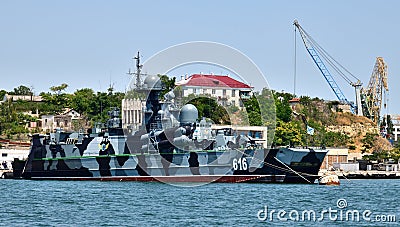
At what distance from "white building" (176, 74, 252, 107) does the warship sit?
36.4 metres

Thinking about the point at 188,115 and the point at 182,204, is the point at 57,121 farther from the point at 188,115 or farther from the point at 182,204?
the point at 182,204

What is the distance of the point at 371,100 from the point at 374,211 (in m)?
90.5

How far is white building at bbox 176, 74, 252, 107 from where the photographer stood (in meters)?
106

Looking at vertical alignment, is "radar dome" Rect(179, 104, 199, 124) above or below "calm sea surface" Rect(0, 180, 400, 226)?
above

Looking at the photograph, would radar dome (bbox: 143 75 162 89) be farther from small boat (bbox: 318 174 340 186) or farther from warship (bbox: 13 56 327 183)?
small boat (bbox: 318 174 340 186)

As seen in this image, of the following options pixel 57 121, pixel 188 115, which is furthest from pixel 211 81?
pixel 188 115

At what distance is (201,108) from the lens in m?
99.3

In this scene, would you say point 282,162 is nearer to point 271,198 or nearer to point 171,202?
point 271,198

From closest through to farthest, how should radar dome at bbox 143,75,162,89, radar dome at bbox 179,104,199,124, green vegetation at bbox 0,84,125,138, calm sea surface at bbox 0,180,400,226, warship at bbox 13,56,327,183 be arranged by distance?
calm sea surface at bbox 0,180,400,226 < warship at bbox 13,56,327,183 < radar dome at bbox 179,104,199,124 < radar dome at bbox 143,75,162,89 < green vegetation at bbox 0,84,125,138

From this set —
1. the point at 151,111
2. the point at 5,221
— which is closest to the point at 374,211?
the point at 5,221
